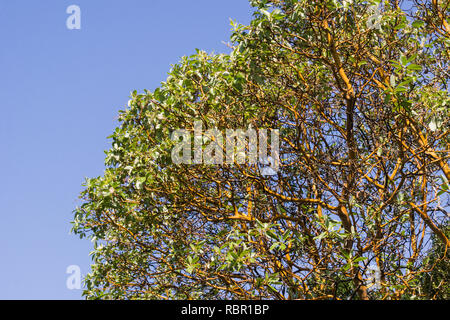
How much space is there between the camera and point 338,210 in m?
9.45

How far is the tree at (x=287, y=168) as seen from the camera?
28.1ft

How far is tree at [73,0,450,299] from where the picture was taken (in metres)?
8.57

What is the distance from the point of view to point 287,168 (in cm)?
1048

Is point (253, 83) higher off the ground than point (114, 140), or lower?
higher

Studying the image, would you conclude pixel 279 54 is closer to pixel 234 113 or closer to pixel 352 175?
pixel 234 113

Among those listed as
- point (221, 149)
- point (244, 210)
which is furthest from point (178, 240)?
point (221, 149)
